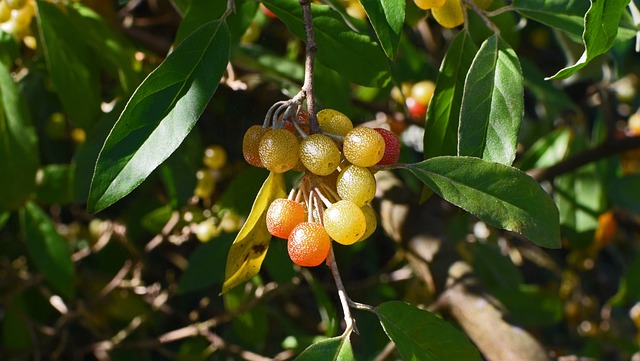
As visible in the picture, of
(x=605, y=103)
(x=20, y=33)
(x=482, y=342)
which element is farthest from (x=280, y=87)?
(x=605, y=103)

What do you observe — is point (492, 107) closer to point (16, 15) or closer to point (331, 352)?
point (331, 352)

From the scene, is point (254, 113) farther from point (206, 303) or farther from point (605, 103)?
point (605, 103)

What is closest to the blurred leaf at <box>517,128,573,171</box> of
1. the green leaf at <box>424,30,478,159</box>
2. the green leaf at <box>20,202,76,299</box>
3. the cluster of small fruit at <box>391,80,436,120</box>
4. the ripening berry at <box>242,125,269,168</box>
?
the cluster of small fruit at <box>391,80,436,120</box>

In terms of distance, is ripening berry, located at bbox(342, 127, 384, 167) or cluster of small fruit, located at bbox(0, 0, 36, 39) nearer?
ripening berry, located at bbox(342, 127, 384, 167)

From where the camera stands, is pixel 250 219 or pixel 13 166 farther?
pixel 13 166

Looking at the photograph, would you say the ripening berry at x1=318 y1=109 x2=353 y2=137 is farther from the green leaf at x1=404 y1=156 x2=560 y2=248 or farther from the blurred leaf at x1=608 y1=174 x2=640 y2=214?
the blurred leaf at x1=608 y1=174 x2=640 y2=214

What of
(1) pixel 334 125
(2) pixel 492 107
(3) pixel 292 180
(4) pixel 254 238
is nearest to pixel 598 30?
(2) pixel 492 107
